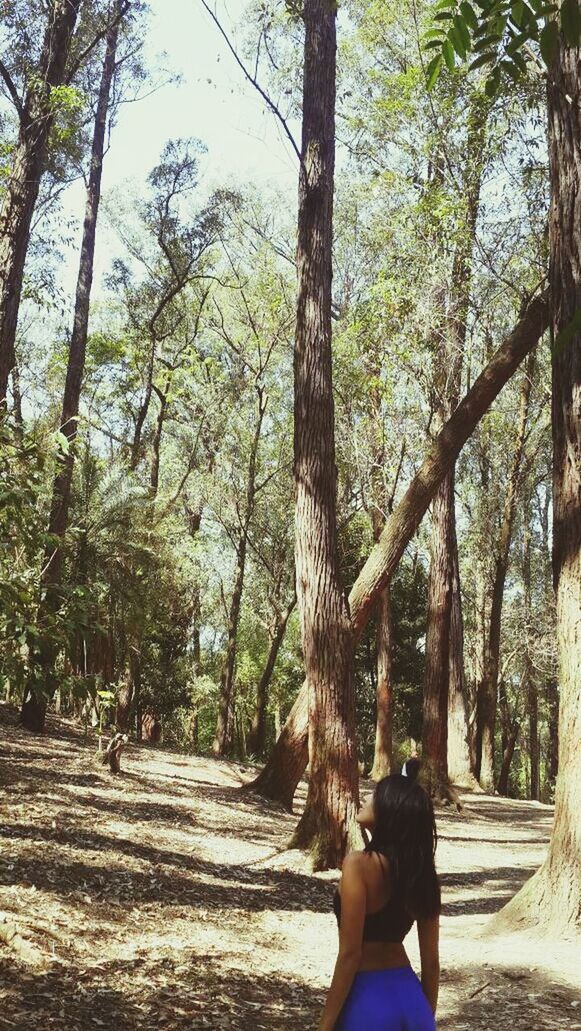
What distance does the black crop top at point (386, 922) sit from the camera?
2.41m

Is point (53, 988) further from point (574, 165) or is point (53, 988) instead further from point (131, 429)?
point (131, 429)

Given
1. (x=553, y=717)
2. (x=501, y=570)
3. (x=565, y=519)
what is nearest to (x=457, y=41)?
(x=565, y=519)

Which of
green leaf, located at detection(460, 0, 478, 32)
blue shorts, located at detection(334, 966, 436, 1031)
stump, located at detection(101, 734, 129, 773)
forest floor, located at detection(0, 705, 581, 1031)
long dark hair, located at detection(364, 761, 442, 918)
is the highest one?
green leaf, located at detection(460, 0, 478, 32)

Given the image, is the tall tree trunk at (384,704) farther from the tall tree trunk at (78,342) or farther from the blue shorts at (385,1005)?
the blue shorts at (385,1005)

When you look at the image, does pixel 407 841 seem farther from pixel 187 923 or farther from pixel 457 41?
pixel 187 923

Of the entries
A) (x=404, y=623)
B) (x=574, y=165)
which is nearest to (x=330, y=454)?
(x=574, y=165)

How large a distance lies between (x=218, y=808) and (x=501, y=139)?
1148cm

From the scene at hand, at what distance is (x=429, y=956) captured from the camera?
8.71 feet

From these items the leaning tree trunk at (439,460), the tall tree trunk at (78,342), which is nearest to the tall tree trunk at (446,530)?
the leaning tree trunk at (439,460)

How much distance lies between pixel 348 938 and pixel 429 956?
45cm

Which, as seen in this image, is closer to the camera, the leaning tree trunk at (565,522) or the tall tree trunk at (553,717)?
the leaning tree trunk at (565,522)

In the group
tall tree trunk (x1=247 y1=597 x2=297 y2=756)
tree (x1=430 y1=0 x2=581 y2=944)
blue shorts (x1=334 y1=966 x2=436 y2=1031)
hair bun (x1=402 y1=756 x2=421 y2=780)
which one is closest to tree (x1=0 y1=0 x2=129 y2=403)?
tree (x1=430 y1=0 x2=581 y2=944)

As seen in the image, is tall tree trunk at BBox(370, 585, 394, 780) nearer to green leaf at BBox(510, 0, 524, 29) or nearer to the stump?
the stump

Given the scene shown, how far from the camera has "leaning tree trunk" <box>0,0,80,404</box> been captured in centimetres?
820
